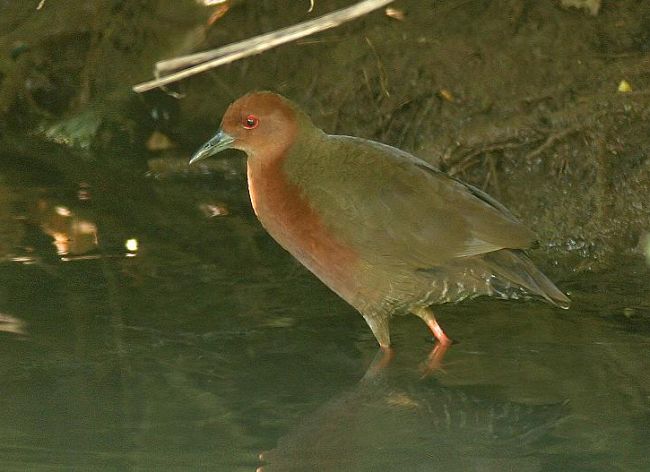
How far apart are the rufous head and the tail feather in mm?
1004

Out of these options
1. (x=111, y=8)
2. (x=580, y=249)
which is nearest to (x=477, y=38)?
(x=580, y=249)

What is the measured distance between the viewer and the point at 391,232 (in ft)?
16.6

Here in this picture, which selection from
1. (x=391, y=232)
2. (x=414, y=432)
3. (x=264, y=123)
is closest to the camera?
(x=414, y=432)

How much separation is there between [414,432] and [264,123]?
1641mm

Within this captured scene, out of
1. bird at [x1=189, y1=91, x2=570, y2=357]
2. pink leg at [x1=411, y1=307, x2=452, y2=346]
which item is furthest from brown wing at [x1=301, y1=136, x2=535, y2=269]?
pink leg at [x1=411, y1=307, x2=452, y2=346]

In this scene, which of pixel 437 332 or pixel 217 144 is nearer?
pixel 437 332

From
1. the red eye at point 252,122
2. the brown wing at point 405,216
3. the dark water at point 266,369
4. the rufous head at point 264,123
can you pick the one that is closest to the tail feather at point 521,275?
the brown wing at point 405,216

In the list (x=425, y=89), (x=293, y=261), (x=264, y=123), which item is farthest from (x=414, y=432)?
(x=425, y=89)

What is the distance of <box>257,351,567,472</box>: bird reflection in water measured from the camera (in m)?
4.18

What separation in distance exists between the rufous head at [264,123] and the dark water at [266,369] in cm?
72

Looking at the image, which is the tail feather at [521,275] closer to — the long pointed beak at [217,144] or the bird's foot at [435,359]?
the bird's foot at [435,359]

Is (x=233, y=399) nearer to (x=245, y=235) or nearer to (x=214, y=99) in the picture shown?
(x=245, y=235)

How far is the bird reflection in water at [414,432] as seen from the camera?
4176 mm

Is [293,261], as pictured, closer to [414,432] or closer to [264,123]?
[264,123]
